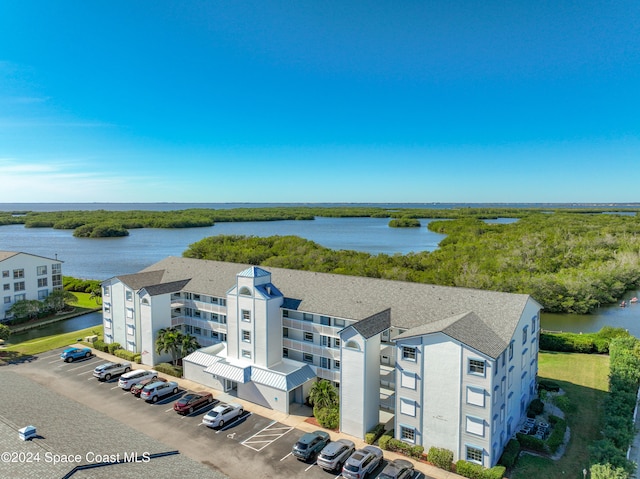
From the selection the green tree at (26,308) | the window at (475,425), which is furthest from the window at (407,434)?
the green tree at (26,308)

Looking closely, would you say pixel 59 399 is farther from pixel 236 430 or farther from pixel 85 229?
pixel 85 229

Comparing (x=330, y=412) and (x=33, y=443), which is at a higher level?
(x=33, y=443)

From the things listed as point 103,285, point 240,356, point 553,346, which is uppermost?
point 103,285

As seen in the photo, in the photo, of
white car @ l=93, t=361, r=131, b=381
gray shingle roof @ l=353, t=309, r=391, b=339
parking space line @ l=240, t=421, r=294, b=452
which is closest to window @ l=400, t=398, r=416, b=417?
gray shingle roof @ l=353, t=309, r=391, b=339

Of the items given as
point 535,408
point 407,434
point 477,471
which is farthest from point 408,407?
point 535,408

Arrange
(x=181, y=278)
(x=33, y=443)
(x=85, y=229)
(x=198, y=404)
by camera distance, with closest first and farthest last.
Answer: (x=33, y=443) < (x=198, y=404) < (x=181, y=278) < (x=85, y=229)

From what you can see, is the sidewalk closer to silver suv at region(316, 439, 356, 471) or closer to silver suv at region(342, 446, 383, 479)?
silver suv at region(342, 446, 383, 479)

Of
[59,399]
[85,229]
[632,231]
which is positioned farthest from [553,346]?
[85,229]
